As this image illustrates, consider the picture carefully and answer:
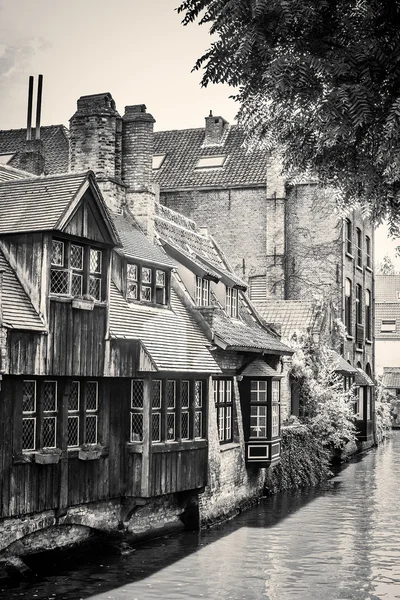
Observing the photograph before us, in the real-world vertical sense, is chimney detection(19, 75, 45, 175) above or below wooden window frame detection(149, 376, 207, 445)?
above

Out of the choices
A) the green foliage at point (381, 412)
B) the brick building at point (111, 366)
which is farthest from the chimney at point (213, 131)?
the brick building at point (111, 366)

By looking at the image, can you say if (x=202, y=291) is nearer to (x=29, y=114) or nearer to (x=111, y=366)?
(x=111, y=366)

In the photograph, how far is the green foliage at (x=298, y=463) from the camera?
2509 cm

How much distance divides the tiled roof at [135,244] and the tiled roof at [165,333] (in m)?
0.97

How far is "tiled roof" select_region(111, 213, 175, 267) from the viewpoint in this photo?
18.0m

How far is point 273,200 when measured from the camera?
1476 inches

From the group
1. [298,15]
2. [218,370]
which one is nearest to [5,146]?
[218,370]

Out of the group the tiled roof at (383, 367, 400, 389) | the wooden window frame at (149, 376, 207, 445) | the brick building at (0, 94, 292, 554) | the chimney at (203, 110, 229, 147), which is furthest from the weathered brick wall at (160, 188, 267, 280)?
the tiled roof at (383, 367, 400, 389)

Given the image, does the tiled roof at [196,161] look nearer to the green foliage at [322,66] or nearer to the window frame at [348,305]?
the window frame at [348,305]

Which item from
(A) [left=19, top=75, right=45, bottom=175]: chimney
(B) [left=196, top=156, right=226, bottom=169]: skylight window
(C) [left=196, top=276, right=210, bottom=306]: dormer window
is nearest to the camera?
(C) [left=196, top=276, right=210, bottom=306]: dormer window

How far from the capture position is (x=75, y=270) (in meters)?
15.1

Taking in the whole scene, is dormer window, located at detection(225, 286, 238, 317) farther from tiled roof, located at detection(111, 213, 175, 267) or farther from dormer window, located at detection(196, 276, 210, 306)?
tiled roof, located at detection(111, 213, 175, 267)

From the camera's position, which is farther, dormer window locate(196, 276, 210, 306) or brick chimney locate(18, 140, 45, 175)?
brick chimney locate(18, 140, 45, 175)

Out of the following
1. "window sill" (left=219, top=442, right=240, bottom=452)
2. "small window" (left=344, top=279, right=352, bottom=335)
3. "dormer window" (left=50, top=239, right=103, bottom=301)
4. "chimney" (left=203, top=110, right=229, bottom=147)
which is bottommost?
"window sill" (left=219, top=442, right=240, bottom=452)
